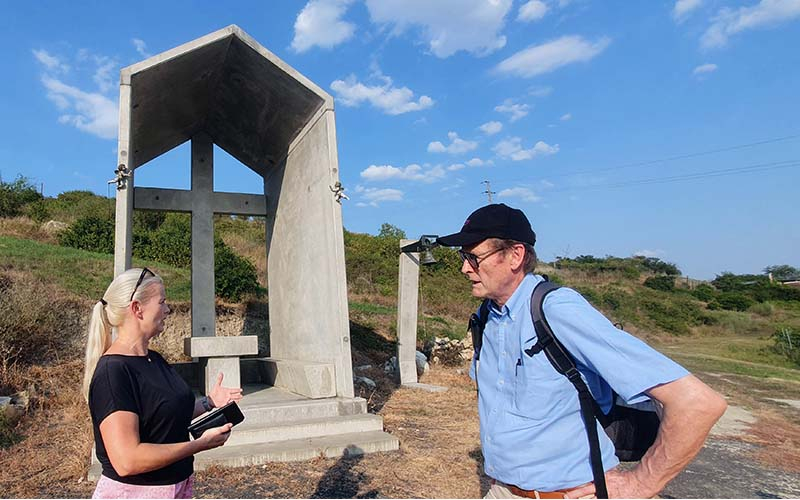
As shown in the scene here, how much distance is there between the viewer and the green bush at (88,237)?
1496cm

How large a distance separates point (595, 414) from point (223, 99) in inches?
293

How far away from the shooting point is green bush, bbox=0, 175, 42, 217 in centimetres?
1999

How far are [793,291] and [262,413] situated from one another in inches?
1711

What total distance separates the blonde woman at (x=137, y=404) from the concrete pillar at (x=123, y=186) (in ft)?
11.9

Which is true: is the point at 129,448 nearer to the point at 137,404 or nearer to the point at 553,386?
the point at 137,404

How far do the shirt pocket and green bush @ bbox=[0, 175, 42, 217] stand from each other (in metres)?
23.4

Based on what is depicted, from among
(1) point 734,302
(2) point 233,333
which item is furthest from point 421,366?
(1) point 734,302

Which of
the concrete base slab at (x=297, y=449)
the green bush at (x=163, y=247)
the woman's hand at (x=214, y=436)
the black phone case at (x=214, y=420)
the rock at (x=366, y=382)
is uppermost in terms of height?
the green bush at (x=163, y=247)

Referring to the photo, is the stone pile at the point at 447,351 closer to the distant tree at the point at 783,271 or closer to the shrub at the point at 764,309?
the shrub at the point at 764,309

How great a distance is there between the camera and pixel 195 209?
7.96 metres

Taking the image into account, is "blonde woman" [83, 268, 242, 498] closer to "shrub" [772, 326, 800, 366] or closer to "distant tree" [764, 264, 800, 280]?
"shrub" [772, 326, 800, 366]

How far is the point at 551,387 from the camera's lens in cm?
168

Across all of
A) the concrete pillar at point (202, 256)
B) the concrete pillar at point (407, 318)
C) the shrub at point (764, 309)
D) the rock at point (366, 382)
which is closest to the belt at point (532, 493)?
the concrete pillar at point (202, 256)

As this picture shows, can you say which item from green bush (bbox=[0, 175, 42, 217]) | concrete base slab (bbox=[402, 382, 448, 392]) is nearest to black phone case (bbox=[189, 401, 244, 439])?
concrete base slab (bbox=[402, 382, 448, 392])
